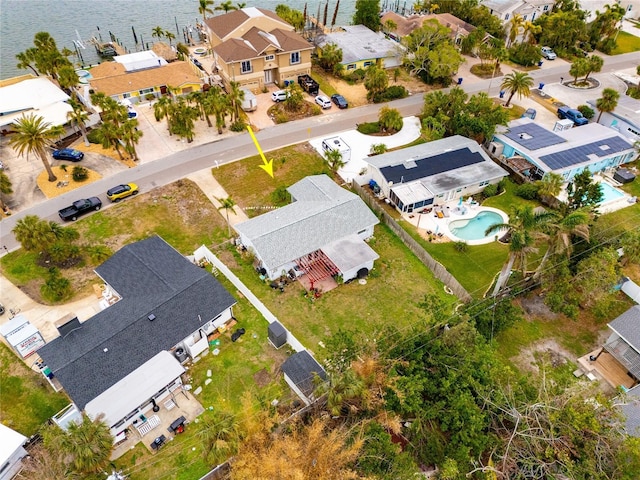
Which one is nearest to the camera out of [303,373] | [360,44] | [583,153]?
[303,373]

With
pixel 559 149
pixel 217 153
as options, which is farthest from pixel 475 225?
pixel 217 153

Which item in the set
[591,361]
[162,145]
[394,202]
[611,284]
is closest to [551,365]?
[591,361]

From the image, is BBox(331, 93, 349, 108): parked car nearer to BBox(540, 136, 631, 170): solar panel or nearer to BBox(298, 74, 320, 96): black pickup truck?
BBox(298, 74, 320, 96): black pickup truck

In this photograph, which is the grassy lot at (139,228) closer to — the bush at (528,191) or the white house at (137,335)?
the white house at (137,335)

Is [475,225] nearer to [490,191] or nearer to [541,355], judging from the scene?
[490,191]

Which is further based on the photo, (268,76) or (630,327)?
(268,76)

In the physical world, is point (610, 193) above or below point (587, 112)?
below

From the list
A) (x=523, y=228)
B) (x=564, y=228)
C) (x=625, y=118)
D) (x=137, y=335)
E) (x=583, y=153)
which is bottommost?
(x=137, y=335)

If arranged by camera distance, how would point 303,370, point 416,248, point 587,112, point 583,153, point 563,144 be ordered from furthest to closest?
point 587,112 → point 563,144 → point 583,153 → point 416,248 → point 303,370
